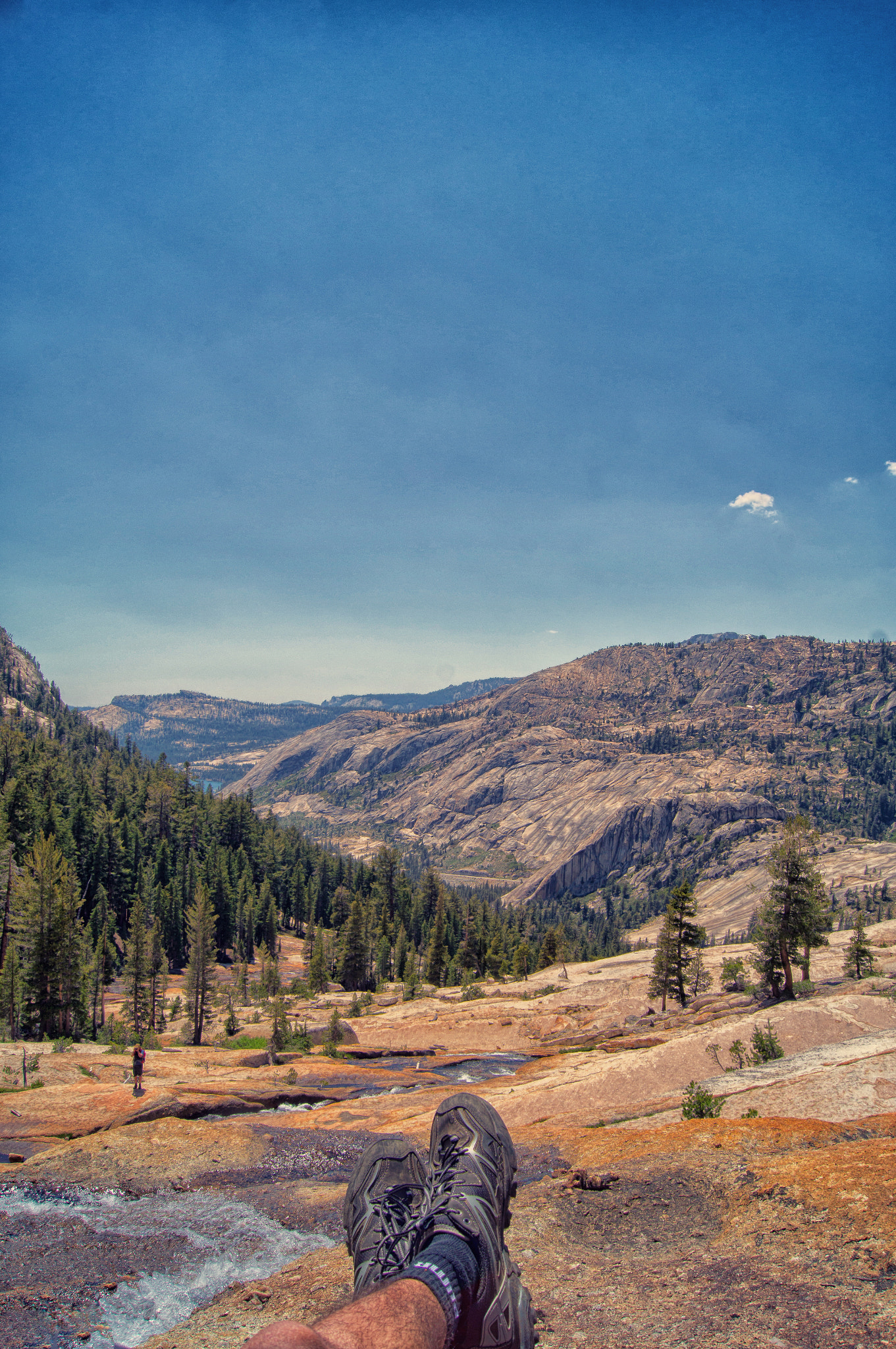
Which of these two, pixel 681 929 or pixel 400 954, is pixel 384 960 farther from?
pixel 681 929

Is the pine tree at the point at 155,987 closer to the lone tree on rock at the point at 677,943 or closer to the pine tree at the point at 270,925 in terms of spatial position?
the pine tree at the point at 270,925

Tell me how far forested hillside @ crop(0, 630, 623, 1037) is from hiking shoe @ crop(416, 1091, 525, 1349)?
43323 mm

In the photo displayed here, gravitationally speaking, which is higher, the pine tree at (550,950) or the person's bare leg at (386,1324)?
the person's bare leg at (386,1324)

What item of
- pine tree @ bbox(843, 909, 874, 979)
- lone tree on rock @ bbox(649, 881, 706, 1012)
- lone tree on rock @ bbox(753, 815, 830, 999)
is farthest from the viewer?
lone tree on rock @ bbox(649, 881, 706, 1012)

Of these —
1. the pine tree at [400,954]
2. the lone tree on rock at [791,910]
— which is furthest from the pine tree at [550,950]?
the lone tree on rock at [791,910]

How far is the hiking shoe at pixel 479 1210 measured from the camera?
440 centimetres

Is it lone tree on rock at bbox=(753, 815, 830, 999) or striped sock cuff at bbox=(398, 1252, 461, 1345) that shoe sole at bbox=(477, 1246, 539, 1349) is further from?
lone tree on rock at bbox=(753, 815, 830, 999)

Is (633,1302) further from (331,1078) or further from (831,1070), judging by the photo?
(331,1078)

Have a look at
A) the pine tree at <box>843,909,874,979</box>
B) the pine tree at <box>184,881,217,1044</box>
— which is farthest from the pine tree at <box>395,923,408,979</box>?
the pine tree at <box>843,909,874,979</box>

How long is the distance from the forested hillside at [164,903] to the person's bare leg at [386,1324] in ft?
150

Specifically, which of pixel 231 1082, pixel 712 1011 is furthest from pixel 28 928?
pixel 712 1011

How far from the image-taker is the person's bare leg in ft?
11.4

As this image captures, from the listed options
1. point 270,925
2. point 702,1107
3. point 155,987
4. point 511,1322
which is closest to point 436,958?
point 270,925

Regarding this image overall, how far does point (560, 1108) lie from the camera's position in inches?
813
